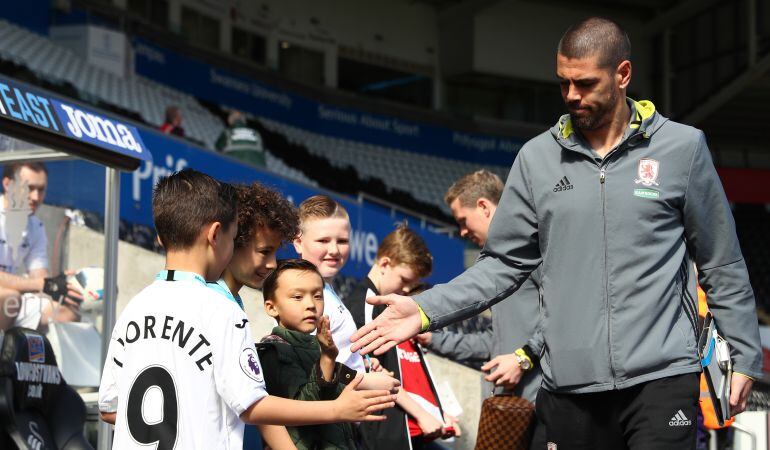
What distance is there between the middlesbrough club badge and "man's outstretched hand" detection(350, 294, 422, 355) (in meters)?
0.74

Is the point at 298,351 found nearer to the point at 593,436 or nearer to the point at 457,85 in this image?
the point at 593,436

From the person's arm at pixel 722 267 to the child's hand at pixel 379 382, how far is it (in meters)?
0.98

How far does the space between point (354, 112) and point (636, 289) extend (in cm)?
2081

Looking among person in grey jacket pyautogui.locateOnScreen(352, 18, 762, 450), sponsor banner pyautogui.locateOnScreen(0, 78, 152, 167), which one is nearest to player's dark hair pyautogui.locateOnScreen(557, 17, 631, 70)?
person in grey jacket pyautogui.locateOnScreen(352, 18, 762, 450)

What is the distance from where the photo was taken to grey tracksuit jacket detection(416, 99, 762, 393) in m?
2.79

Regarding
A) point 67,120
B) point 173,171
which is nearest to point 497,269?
point 67,120

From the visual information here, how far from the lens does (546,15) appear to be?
2639 cm

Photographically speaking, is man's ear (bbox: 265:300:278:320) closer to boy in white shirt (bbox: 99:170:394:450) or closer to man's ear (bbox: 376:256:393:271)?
boy in white shirt (bbox: 99:170:394:450)

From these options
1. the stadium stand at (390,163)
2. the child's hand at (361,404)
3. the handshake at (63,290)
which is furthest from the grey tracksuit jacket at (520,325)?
the stadium stand at (390,163)

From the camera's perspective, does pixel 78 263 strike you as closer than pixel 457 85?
Yes

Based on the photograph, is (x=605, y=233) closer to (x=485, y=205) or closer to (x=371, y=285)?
(x=485, y=205)

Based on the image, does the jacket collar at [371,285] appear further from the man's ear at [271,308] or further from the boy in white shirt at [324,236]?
the man's ear at [271,308]

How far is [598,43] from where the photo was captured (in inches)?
115

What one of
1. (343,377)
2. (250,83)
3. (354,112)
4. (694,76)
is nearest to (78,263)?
(343,377)
